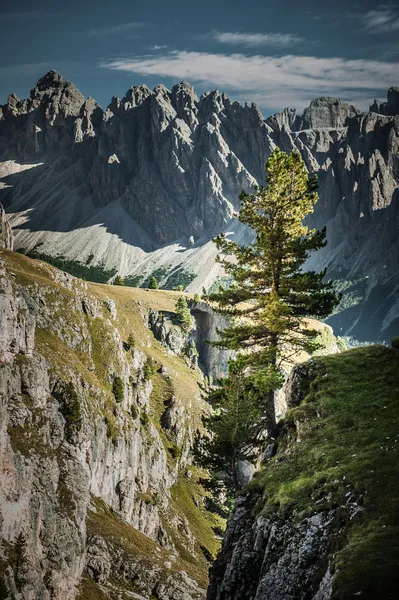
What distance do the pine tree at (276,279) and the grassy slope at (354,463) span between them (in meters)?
3.14

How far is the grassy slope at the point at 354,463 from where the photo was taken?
12.7 meters

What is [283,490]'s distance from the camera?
19312 mm

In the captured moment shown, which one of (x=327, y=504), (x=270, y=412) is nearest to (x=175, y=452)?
(x=270, y=412)

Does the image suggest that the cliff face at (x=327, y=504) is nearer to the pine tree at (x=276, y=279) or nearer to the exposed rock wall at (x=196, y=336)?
the pine tree at (x=276, y=279)

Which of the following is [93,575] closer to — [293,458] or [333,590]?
[293,458]

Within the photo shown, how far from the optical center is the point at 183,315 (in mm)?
174125

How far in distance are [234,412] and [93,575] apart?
185 feet

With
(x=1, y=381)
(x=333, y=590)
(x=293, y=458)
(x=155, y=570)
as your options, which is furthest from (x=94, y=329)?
(x=333, y=590)

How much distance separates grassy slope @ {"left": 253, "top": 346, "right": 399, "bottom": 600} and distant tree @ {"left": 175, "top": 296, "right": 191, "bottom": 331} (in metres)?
145

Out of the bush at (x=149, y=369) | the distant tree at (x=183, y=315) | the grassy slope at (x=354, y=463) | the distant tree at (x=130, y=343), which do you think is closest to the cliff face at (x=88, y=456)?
the bush at (x=149, y=369)

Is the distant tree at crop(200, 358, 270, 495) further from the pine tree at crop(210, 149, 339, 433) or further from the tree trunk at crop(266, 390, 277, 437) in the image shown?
the pine tree at crop(210, 149, 339, 433)

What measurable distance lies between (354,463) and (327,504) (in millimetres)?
2068

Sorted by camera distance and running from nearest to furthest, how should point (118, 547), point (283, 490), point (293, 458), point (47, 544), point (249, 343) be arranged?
point (283, 490), point (293, 458), point (249, 343), point (47, 544), point (118, 547)

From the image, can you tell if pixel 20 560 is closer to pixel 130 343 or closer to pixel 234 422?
pixel 234 422
